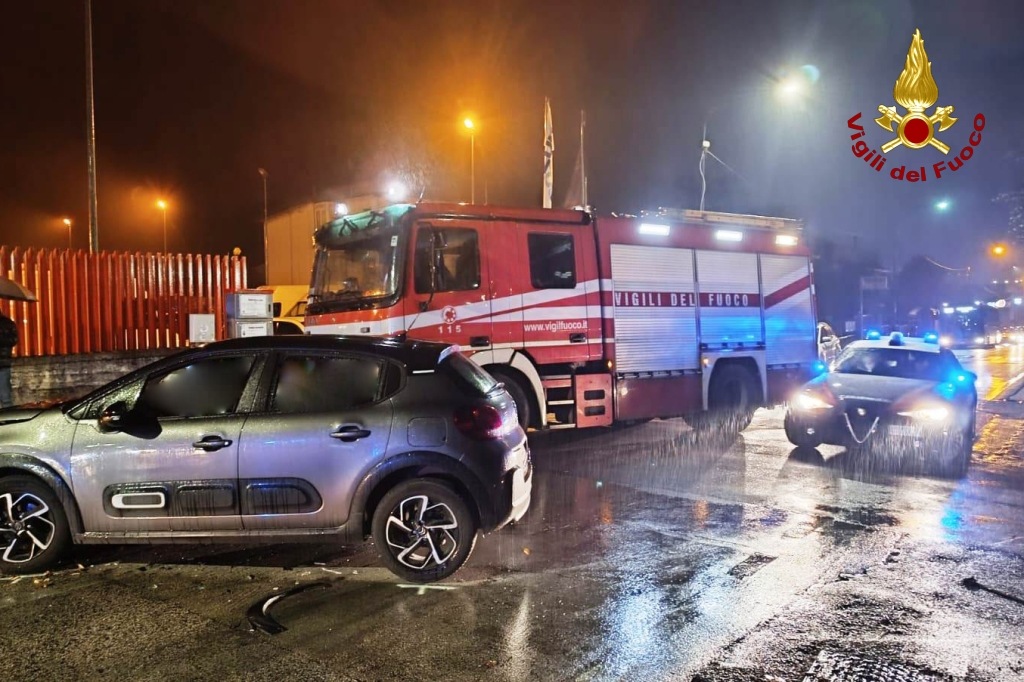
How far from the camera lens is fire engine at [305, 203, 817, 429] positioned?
27.1ft

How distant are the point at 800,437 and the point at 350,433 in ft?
20.7

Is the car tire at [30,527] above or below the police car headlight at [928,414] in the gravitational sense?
below

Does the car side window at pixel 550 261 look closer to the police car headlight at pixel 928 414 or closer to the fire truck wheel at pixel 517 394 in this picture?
the fire truck wheel at pixel 517 394

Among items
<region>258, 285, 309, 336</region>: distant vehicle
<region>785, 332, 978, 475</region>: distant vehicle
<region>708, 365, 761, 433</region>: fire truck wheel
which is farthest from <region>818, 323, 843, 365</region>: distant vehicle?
<region>258, 285, 309, 336</region>: distant vehicle

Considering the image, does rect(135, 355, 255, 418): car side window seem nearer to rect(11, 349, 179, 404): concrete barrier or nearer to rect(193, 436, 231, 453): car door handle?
rect(193, 436, 231, 453): car door handle

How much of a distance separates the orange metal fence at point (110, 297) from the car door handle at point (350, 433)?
9.33 meters

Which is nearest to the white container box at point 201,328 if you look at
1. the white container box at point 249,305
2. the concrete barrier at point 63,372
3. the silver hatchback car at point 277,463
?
the concrete barrier at point 63,372

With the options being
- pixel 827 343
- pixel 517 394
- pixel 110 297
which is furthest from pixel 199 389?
pixel 827 343

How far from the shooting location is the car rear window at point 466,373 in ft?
16.6

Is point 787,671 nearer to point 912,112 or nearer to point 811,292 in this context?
point 811,292

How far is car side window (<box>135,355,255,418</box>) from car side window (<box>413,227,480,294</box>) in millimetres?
3243

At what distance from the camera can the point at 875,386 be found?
8742mm

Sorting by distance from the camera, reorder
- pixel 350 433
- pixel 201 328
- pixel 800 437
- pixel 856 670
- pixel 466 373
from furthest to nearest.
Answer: pixel 201 328, pixel 800 437, pixel 466 373, pixel 350 433, pixel 856 670

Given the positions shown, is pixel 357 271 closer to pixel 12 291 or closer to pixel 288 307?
pixel 12 291
